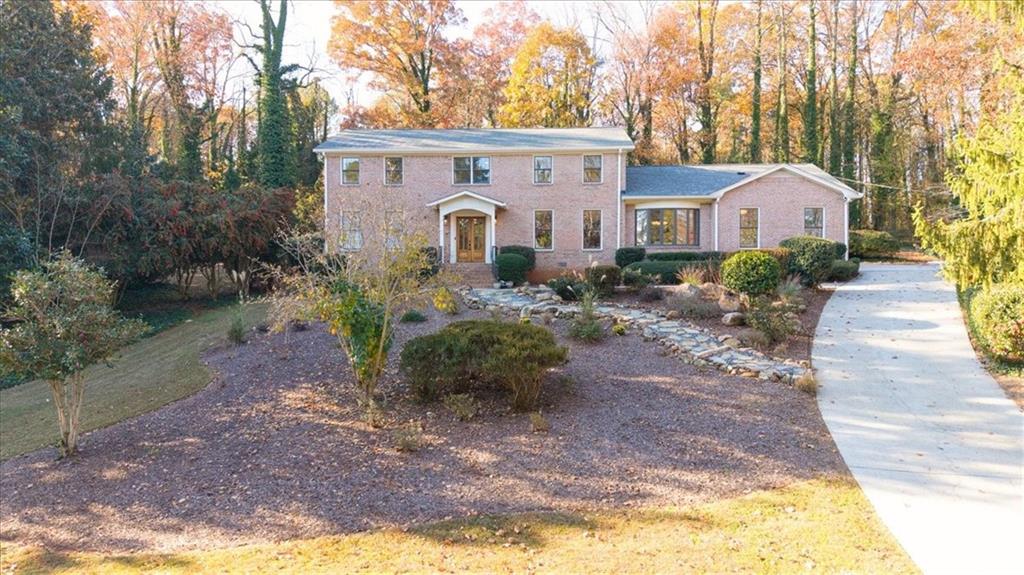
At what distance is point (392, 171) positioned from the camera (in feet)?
72.9

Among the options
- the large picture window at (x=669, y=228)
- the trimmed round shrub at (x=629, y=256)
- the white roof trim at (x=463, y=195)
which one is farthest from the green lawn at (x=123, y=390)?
the large picture window at (x=669, y=228)

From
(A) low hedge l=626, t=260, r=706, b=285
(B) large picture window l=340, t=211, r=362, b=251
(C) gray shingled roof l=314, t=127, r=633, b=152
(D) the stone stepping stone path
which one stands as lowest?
(D) the stone stepping stone path

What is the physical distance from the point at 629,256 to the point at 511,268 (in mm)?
5009

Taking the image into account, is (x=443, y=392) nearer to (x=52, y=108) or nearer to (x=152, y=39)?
(x=52, y=108)

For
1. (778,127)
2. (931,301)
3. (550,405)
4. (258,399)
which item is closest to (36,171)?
(258,399)

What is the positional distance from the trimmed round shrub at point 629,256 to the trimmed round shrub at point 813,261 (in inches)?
214

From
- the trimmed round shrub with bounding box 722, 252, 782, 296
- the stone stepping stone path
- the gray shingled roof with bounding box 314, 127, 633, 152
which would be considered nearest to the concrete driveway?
the stone stepping stone path

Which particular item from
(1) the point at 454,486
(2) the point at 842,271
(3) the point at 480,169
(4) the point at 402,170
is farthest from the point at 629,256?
(1) the point at 454,486

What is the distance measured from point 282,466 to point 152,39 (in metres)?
30.1

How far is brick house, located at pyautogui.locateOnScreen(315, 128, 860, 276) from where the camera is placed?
21859 millimetres

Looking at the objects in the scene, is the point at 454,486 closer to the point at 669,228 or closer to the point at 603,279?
the point at 603,279

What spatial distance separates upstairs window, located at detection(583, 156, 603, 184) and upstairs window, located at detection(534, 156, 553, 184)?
4.37 ft

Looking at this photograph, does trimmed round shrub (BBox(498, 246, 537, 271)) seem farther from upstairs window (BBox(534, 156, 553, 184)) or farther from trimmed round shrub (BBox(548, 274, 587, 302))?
trimmed round shrub (BBox(548, 274, 587, 302))

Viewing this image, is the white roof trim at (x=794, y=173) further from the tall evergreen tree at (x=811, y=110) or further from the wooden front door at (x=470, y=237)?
the tall evergreen tree at (x=811, y=110)
